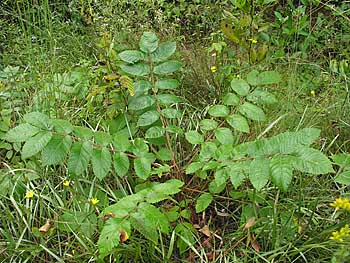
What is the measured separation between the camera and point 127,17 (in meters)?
3.16

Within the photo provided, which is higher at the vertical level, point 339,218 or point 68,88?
point 68,88

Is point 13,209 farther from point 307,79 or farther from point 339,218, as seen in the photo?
point 307,79

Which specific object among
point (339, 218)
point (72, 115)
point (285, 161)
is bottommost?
point (339, 218)

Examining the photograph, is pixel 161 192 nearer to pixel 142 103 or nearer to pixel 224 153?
pixel 224 153

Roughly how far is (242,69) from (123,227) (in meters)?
1.29

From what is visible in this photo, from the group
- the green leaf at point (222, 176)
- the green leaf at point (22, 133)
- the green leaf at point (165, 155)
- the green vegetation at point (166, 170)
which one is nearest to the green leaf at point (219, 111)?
the green vegetation at point (166, 170)

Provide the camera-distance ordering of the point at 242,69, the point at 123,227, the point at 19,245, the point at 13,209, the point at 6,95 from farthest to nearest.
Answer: the point at 242,69 < the point at 6,95 < the point at 13,209 < the point at 19,245 < the point at 123,227

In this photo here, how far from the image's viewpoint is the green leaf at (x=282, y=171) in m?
1.31

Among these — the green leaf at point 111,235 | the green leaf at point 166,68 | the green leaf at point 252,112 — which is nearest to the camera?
the green leaf at point 111,235

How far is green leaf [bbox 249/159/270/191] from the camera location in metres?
1.35

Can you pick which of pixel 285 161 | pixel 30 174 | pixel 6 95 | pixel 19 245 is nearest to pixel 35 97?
pixel 6 95

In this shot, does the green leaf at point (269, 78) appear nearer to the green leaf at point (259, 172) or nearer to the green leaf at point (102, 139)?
the green leaf at point (259, 172)

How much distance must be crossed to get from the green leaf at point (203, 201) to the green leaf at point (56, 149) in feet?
1.57

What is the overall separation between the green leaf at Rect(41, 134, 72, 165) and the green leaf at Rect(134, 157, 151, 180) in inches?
9.0
